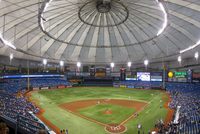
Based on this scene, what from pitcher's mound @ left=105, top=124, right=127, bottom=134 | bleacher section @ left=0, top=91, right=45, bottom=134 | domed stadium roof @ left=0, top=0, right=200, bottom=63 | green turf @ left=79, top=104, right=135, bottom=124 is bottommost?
pitcher's mound @ left=105, top=124, right=127, bottom=134

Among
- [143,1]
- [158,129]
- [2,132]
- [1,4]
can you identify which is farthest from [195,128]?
[1,4]

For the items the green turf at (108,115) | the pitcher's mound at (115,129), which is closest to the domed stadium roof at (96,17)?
the green turf at (108,115)

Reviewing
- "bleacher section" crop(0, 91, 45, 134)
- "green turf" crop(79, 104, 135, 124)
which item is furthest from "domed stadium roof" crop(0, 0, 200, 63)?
"green turf" crop(79, 104, 135, 124)

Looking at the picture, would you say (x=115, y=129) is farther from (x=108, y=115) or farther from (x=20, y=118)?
(x=20, y=118)

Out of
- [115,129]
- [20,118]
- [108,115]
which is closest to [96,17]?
[108,115]

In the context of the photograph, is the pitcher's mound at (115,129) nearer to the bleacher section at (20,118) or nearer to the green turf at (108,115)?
the green turf at (108,115)

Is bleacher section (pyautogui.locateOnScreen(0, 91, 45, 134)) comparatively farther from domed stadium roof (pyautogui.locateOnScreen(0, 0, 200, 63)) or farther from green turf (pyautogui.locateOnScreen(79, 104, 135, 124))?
domed stadium roof (pyautogui.locateOnScreen(0, 0, 200, 63))

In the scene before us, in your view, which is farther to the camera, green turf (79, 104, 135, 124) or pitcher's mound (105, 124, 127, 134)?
green turf (79, 104, 135, 124)

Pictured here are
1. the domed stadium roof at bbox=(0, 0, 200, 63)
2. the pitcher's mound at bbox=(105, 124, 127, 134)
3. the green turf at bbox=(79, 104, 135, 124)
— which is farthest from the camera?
the domed stadium roof at bbox=(0, 0, 200, 63)

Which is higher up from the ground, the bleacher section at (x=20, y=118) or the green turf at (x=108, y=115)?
the bleacher section at (x=20, y=118)

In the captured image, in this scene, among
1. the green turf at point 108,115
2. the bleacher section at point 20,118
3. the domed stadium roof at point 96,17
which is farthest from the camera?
the domed stadium roof at point 96,17
